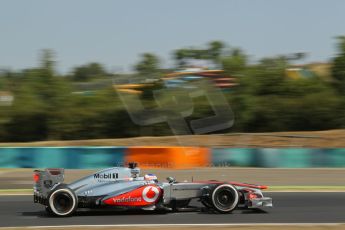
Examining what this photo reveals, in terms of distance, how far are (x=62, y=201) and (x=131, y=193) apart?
123cm

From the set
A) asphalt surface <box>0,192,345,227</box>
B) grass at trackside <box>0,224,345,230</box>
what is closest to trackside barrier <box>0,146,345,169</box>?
asphalt surface <box>0,192,345,227</box>

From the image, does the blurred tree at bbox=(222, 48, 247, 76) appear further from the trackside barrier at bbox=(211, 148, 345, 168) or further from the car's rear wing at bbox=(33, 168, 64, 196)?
the car's rear wing at bbox=(33, 168, 64, 196)

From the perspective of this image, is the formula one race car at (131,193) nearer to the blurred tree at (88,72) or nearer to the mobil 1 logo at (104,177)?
the mobil 1 logo at (104,177)

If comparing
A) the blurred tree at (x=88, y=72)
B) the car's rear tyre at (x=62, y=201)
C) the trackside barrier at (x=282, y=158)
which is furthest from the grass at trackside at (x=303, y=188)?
the blurred tree at (x=88, y=72)

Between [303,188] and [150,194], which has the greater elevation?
[150,194]

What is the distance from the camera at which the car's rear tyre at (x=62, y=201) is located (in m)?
9.87

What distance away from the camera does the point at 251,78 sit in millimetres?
38844

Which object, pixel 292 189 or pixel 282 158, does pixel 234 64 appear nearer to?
pixel 282 158

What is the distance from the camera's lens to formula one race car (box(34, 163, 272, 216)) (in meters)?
9.95

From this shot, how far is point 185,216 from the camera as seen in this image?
32.5 feet

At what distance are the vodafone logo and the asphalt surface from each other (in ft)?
1.02

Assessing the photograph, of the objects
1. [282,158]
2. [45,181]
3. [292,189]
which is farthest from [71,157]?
[45,181]

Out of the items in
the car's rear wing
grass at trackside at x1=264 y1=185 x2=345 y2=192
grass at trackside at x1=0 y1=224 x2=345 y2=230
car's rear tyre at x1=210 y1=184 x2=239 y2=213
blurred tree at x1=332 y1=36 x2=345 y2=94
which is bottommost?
grass at trackside at x1=0 y1=224 x2=345 y2=230

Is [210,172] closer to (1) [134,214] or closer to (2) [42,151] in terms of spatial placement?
(2) [42,151]
